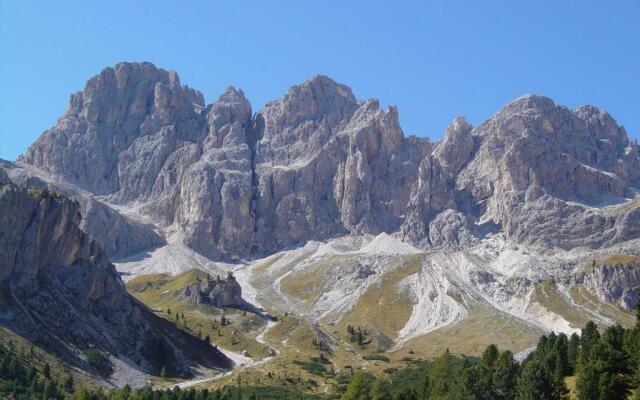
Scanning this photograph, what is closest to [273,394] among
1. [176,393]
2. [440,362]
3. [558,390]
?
[176,393]

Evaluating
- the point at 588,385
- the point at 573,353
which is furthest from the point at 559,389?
the point at 573,353

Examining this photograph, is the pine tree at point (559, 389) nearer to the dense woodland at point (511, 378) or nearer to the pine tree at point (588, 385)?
the dense woodland at point (511, 378)

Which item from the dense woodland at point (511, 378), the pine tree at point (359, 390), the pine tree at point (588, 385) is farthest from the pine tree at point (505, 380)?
the pine tree at point (359, 390)

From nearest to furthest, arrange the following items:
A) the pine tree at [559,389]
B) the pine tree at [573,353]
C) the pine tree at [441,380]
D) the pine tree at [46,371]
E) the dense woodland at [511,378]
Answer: the dense woodland at [511,378], the pine tree at [559,389], the pine tree at [573,353], the pine tree at [441,380], the pine tree at [46,371]

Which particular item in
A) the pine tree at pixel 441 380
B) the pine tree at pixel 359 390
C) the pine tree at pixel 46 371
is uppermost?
the pine tree at pixel 441 380

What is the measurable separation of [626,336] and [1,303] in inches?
5860

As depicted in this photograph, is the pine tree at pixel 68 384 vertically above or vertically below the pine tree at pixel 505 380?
below

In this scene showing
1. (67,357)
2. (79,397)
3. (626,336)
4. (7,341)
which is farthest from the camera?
(67,357)

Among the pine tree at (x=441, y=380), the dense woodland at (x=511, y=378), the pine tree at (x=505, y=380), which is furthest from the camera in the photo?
the pine tree at (x=441, y=380)

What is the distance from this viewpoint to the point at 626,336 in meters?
99.3

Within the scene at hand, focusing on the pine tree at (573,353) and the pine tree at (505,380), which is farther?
the pine tree at (573,353)

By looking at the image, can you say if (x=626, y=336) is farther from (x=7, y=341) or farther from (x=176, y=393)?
(x=7, y=341)

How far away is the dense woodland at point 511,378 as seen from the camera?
9206 centimetres

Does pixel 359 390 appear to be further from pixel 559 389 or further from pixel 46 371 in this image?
pixel 46 371
